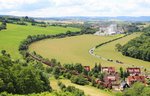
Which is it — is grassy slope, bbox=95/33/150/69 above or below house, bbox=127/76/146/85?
below

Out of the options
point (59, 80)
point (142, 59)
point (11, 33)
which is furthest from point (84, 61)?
point (11, 33)

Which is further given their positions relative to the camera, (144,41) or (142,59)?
(144,41)

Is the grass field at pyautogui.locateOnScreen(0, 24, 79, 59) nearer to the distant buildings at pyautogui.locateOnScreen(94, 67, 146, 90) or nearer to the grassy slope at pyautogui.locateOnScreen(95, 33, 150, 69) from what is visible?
the grassy slope at pyautogui.locateOnScreen(95, 33, 150, 69)

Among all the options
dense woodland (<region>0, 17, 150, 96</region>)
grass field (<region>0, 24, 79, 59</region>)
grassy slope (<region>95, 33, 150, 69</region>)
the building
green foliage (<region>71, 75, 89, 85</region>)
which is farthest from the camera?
grass field (<region>0, 24, 79, 59</region>)

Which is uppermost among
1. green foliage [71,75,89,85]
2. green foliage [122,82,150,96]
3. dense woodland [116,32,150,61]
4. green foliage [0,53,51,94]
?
green foliage [0,53,51,94]

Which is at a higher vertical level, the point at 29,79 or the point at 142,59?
the point at 29,79

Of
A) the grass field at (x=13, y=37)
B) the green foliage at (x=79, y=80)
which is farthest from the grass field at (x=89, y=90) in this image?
the grass field at (x=13, y=37)

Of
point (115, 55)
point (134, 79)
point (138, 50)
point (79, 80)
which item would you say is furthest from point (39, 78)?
point (138, 50)

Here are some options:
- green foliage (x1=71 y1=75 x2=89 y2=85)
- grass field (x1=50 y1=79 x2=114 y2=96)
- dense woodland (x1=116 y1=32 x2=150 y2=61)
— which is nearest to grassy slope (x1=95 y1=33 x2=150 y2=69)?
dense woodland (x1=116 y1=32 x2=150 y2=61)

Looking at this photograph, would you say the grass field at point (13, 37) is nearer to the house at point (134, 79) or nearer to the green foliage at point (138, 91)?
the house at point (134, 79)

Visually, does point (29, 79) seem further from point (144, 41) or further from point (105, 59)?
point (144, 41)

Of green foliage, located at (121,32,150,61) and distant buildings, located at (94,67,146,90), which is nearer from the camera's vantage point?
distant buildings, located at (94,67,146,90)
